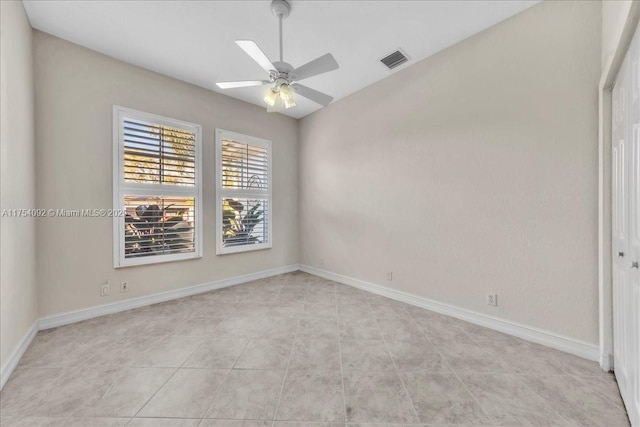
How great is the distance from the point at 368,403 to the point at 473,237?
197 centimetres

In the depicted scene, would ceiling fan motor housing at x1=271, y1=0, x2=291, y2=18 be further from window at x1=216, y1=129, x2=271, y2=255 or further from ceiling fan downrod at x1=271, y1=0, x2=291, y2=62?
window at x1=216, y1=129, x2=271, y2=255

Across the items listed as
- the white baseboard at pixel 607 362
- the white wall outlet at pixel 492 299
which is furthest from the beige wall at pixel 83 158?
the white baseboard at pixel 607 362

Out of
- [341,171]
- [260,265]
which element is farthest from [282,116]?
[260,265]

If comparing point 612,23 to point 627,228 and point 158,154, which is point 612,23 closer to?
point 627,228

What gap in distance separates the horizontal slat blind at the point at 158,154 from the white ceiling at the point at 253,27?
810mm

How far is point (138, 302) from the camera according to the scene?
311cm

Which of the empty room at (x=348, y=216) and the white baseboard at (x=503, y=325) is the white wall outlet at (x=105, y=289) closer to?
the empty room at (x=348, y=216)

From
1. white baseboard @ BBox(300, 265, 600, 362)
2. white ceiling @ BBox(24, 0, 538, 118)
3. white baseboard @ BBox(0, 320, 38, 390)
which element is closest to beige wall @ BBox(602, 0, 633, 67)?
white ceiling @ BBox(24, 0, 538, 118)

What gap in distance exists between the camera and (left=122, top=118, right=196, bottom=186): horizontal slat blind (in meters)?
3.07

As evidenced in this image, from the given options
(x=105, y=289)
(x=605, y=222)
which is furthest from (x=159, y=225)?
(x=605, y=222)

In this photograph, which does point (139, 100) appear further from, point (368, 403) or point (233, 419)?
point (368, 403)

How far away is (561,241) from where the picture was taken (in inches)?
83.6

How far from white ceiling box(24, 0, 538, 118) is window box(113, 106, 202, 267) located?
2.53 ft

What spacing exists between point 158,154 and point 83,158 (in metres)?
0.74
